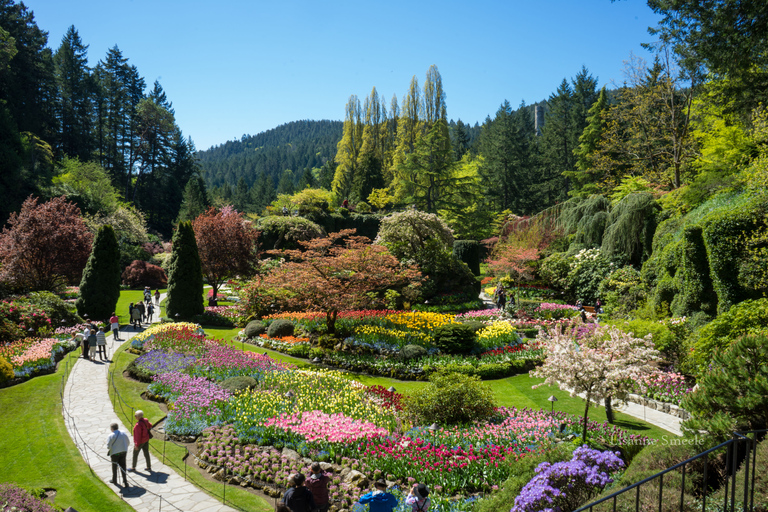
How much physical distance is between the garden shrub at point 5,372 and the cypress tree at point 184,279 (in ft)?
27.1

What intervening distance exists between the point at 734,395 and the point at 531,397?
638 centimetres

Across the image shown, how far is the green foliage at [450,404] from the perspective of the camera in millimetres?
9750

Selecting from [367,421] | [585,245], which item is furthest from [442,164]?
[367,421]

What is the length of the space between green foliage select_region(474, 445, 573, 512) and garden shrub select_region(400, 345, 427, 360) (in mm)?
7875

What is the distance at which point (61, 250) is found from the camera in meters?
21.6

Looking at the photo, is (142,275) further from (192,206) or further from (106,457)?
(106,457)

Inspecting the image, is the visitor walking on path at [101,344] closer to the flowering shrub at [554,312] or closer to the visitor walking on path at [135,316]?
the visitor walking on path at [135,316]

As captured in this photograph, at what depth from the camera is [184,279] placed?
2066 centimetres

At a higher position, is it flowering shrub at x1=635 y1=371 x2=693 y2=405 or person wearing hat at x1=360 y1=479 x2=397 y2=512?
person wearing hat at x1=360 y1=479 x2=397 y2=512

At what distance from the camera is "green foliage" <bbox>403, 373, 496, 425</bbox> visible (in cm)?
975

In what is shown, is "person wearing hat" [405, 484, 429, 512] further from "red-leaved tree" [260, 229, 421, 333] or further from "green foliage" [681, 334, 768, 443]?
"red-leaved tree" [260, 229, 421, 333]

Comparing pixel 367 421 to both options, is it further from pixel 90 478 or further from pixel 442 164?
pixel 442 164

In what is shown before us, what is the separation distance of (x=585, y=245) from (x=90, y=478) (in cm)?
2602

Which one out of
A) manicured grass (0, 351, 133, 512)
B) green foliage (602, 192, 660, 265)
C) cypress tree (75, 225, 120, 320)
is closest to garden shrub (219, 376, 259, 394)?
manicured grass (0, 351, 133, 512)
